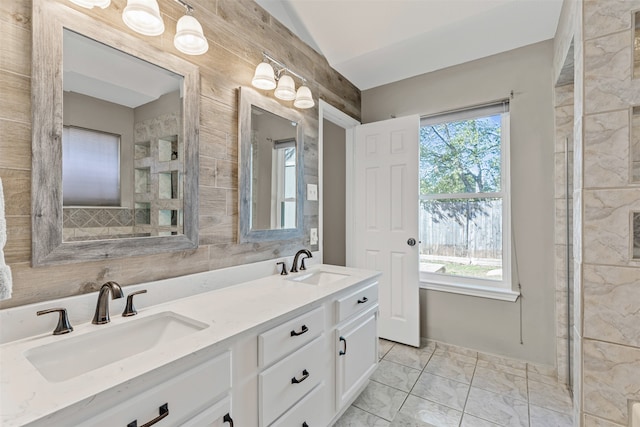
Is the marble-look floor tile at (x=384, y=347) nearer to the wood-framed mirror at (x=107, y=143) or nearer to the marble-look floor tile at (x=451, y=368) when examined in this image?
the marble-look floor tile at (x=451, y=368)

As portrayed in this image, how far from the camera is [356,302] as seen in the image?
173cm

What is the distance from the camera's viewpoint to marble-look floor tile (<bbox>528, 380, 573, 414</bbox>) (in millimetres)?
1861

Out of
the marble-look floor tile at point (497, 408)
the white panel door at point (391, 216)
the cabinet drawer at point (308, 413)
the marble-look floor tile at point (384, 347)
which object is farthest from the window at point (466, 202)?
the cabinet drawer at point (308, 413)

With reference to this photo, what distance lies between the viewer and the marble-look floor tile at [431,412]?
5.66 ft

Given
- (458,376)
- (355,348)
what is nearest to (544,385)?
(458,376)

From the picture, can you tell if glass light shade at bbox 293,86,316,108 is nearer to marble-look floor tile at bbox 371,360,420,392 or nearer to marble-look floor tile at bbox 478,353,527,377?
marble-look floor tile at bbox 371,360,420,392

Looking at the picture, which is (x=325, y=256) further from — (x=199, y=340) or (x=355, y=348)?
(x=199, y=340)

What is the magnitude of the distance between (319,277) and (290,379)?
0.87 metres

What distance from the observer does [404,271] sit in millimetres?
2672

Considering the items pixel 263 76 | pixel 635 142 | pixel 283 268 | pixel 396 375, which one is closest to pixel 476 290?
pixel 396 375

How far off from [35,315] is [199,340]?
57 centimetres

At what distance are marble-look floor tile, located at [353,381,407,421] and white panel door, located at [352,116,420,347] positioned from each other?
0.71m

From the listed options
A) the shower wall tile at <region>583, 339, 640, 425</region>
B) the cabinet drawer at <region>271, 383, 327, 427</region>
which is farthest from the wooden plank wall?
the shower wall tile at <region>583, 339, 640, 425</region>

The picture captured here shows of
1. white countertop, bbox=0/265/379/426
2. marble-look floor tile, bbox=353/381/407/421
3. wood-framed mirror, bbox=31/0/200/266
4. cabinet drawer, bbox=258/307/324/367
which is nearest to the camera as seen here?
white countertop, bbox=0/265/379/426
